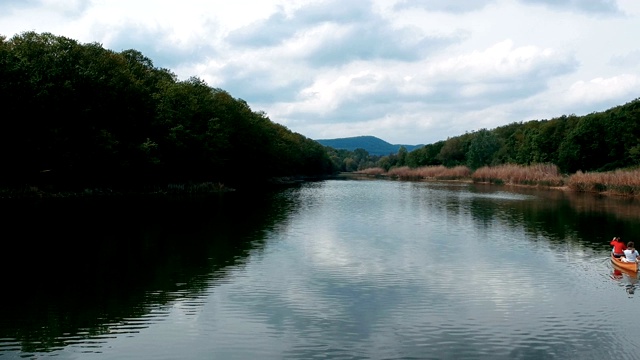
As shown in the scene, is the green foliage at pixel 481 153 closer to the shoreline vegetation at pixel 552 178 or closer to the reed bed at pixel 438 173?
the reed bed at pixel 438 173

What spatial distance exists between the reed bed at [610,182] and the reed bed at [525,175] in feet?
25.1

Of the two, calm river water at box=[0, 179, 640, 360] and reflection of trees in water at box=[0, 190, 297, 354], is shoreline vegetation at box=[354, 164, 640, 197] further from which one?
reflection of trees in water at box=[0, 190, 297, 354]

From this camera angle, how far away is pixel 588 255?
23.6 metres

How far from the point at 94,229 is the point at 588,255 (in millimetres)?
24942

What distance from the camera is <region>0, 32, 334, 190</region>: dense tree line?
45.7m

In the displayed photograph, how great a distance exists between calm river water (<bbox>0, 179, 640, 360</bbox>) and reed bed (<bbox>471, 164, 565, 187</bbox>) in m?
47.2

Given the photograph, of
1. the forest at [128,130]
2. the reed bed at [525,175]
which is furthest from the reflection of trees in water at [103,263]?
the reed bed at [525,175]

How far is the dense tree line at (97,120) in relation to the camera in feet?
150

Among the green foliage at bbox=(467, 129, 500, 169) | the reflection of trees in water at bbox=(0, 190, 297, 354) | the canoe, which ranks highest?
the green foliage at bbox=(467, 129, 500, 169)

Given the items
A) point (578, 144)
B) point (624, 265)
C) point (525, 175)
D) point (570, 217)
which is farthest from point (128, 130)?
point (578, 144)

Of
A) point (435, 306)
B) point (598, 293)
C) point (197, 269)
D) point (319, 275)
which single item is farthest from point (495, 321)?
point (197, 269)

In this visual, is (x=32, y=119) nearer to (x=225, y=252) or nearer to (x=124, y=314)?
(x=225, y=252)

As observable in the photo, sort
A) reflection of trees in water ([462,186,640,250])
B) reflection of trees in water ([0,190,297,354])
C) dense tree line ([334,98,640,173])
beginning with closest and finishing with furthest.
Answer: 1. reflection of trees in water ([0,190,297,354])
2. reflection of trees in water ([462,186,640,250])
3. dense tree line ([334,98,640,173])

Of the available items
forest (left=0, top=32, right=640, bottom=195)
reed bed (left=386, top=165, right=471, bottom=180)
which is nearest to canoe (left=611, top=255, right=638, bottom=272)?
→ forest (left=0, top=32, right=640, bottom=195)
